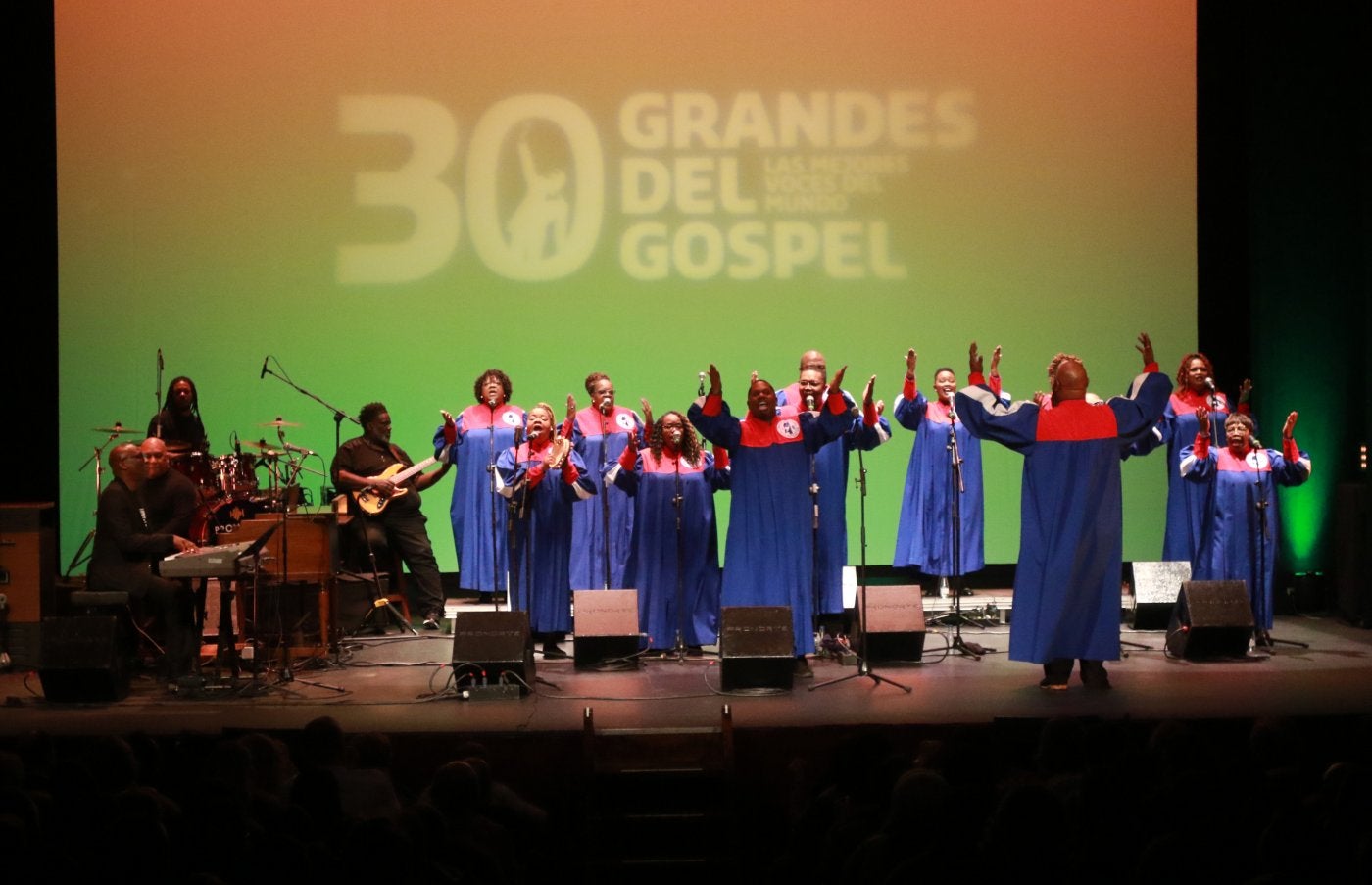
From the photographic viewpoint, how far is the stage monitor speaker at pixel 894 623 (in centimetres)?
823

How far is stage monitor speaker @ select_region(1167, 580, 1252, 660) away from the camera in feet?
27.0

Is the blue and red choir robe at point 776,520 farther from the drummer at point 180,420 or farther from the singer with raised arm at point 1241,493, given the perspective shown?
the drummer at point 180,420

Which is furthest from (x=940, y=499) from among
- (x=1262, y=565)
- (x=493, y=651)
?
(x=493, y=651)

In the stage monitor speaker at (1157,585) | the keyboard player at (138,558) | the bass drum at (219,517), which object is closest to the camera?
the keyboard player at (138,558)

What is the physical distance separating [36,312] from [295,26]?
2955 millimetres

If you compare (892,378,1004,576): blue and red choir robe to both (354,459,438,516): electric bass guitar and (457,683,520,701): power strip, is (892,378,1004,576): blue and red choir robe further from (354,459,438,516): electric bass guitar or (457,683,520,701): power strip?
(457,683,520,701): power strip

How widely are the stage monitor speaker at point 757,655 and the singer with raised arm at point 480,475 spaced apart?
9.81ft

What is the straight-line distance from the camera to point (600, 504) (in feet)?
32.3

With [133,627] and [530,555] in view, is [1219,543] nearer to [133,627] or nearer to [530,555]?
[530,555]

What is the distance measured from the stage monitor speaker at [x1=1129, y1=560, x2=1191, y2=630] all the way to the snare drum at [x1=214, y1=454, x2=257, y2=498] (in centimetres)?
589

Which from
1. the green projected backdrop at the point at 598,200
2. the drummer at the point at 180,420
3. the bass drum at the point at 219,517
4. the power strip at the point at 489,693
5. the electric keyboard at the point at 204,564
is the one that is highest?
the green projected backdrop at the point at 598,200

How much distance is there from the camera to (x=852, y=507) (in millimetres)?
11156

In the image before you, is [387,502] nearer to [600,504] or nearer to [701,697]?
[600,504]

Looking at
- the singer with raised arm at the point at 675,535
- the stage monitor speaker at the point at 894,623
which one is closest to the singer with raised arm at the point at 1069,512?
the stage monitor speaker at the point at 894,623
